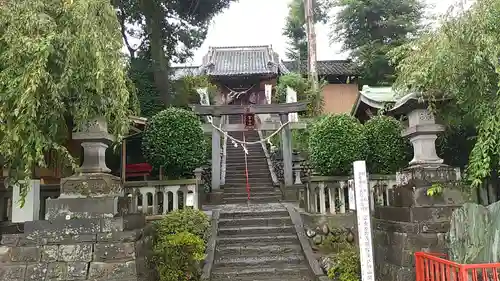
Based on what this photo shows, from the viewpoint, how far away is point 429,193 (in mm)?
5633

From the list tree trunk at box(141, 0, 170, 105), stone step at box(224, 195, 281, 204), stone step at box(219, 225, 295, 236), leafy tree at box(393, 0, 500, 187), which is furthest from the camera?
tree trunk at box(141, 0, 170, 105)

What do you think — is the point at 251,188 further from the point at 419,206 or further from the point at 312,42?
the point at 312,42

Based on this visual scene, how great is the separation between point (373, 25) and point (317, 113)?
20.9 ft

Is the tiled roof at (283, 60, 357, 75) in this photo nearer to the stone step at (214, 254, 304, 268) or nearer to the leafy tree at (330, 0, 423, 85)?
the leafy tree at (330, 0, 423, 85)

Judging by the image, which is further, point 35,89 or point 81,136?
point 81,136

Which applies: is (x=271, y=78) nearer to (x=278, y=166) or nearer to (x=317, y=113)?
(x=317, y=113)

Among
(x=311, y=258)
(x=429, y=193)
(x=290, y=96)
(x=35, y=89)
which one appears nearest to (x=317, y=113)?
(x=290, y=96)

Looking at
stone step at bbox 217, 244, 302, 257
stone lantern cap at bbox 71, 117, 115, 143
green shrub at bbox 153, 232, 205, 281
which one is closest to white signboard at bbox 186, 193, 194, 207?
stone step at bbox 217, 244, 302, 257

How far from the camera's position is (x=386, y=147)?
956 cm

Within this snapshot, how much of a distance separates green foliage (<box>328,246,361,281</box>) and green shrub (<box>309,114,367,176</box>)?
2622 mm

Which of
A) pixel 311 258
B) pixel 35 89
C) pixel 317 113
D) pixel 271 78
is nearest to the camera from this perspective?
pixel 35 89

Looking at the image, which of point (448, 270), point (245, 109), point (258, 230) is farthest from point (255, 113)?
point (448, 270)

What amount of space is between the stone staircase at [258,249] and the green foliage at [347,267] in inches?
27.3

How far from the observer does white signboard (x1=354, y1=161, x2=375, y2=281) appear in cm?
441
